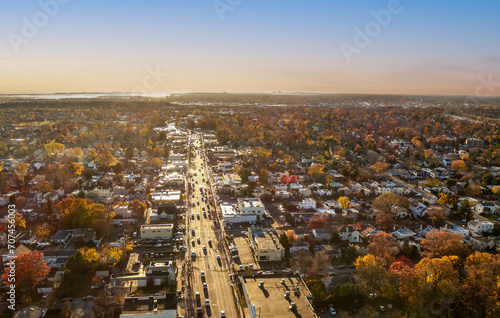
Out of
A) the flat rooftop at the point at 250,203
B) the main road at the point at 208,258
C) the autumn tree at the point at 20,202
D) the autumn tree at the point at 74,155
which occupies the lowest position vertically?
the main road at the point at 208,258

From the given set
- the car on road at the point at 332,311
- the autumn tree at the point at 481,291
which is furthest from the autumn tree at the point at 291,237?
the autumn tree at the point at 481,291

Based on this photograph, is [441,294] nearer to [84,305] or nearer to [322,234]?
[322,234]

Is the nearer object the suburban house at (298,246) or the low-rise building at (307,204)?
the suburban house at (298,246)

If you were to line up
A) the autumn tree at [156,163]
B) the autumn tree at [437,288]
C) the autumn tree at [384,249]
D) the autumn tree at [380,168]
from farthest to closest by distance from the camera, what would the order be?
the autumn tree at [156,163] → the autumn tree at [380,168] → the autumn tree at [384,249] → the autumn tree at [437,288]

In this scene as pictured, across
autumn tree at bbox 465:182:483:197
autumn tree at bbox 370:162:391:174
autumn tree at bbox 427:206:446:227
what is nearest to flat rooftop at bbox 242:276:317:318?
autumn tree at bbox 427:206:446:227

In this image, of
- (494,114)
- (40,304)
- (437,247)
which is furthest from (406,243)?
(494,114)

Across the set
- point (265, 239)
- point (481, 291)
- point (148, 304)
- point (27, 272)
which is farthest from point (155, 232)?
point (481, 291)

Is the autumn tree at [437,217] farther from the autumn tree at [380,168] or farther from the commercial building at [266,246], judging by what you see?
the commercial building at [266,246]
